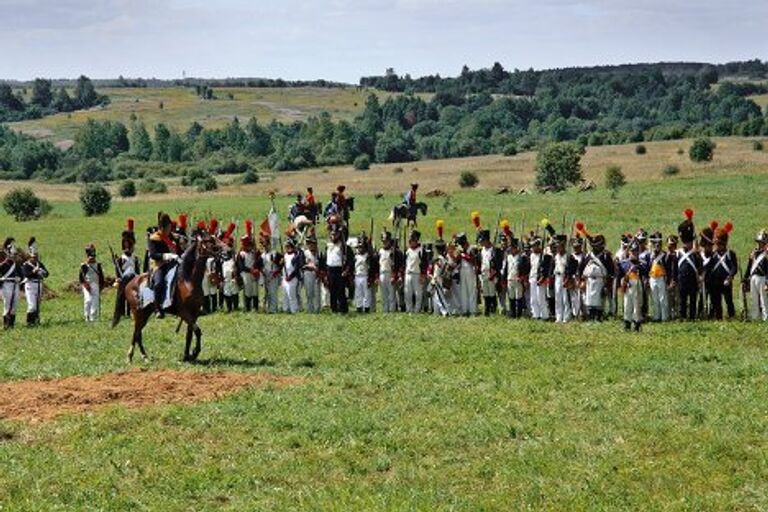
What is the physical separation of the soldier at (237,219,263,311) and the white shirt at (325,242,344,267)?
72.7 inches

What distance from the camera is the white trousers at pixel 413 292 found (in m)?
29.5

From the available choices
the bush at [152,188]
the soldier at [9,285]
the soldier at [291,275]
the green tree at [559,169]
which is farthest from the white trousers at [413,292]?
the bush at [152,188]

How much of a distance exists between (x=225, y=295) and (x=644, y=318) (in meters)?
10.7

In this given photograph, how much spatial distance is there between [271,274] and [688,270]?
10426 millimetres

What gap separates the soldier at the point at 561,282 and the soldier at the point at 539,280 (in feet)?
0.76

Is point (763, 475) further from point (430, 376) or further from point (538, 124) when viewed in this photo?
point (538, 124)

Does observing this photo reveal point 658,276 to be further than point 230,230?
No

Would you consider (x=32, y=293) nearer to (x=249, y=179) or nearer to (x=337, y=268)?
(x=337, y=268)

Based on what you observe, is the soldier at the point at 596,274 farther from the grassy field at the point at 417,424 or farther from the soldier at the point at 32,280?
the soldier at the point at 32,280

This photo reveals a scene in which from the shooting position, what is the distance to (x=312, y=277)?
99.0 ft

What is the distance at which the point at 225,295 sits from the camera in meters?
30.9

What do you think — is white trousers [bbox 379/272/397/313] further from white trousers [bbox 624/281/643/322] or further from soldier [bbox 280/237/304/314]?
white trousers [bbox 624/281/643/322]

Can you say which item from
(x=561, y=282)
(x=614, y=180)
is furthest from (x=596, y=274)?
(x=614, y=180)

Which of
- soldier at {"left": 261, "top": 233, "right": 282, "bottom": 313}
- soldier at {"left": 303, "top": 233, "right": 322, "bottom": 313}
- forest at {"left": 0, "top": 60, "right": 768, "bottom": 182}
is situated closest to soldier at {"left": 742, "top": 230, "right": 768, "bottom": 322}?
soldier at {"left": 303, "top": 233, "right": 322, "bottom": 313}
